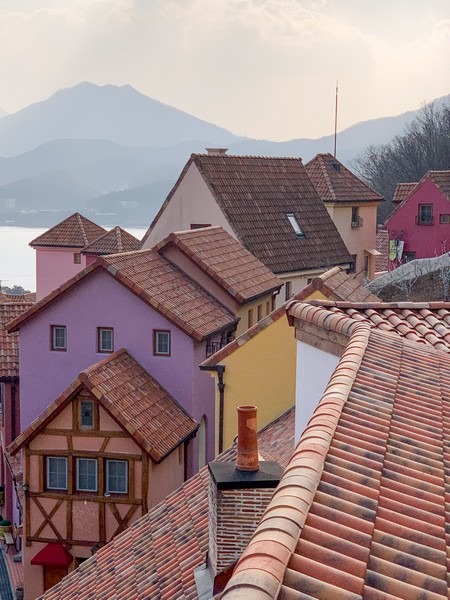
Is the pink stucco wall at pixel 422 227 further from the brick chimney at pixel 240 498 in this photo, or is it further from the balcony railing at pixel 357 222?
the brick chimney at pixel 240 498

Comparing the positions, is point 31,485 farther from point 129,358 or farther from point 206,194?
point 206,194

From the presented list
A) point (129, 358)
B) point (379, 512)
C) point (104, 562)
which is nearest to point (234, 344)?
point (129, 358)

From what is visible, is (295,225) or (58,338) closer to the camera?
(58,338)

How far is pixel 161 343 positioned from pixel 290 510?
1931 cm

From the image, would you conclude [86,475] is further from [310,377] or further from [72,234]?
[72,234]

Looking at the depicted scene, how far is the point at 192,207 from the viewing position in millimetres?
33656

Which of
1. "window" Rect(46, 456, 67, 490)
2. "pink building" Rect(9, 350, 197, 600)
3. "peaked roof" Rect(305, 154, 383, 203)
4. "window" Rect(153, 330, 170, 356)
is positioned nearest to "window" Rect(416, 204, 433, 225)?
"peaked roof" Rect(305, 154, 383, 203)

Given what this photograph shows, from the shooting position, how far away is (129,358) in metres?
23.4

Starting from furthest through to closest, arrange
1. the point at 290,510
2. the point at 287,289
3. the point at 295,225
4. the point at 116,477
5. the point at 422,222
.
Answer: the point at 422,222 < the point at 295,225 < the point at 287,289 < the point at 116,477 < the point at 290,510

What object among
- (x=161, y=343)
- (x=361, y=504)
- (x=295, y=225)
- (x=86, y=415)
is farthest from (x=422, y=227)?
(x=361, y=504)

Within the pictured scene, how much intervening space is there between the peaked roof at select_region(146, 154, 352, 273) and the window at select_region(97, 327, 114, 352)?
895 cm

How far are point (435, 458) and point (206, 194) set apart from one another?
90.8 ft

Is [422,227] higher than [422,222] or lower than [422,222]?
lower

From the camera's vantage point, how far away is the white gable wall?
109 feet
